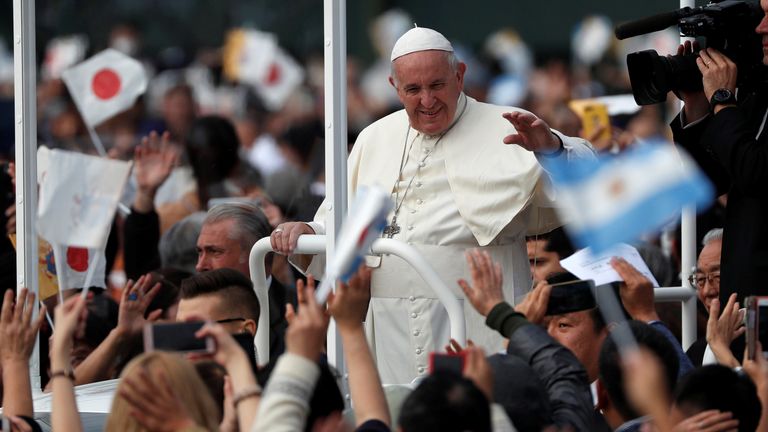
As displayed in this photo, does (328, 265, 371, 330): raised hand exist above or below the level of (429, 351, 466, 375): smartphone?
above

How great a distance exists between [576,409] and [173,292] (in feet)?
10.7

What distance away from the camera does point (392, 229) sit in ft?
18.2

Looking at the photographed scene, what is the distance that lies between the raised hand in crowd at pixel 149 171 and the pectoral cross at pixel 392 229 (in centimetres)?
242

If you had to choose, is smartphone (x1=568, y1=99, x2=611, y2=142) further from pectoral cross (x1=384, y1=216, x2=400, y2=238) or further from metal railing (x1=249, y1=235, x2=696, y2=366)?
pectoral cross (x1=384, y1=216, x2=400, y2=238)

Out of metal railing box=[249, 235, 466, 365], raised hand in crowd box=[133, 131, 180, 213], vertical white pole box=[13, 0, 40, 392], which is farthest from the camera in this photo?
raised hand in crowd box=[133, 131, 180, 213]

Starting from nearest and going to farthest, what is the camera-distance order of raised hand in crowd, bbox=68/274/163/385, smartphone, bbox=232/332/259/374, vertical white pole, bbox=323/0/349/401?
smartphone, bbox=232/332/259/374
vertical white pole, bbox=323/0/349/401
raised hand in crowd, bbox=68/274/163/385

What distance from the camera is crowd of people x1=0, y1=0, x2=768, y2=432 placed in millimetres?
3396

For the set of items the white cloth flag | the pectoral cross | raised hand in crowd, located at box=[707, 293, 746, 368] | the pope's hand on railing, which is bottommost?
raised hand in crowd, located at box=[707, 293, 746, 368]

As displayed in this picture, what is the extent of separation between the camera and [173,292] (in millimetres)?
6785

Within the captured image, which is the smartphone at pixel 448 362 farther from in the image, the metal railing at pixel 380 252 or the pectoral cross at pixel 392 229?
the pectoral cross at pixel 392 229

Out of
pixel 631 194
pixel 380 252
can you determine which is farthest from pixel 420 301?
pixel 631 194

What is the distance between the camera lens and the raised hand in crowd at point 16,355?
407cm

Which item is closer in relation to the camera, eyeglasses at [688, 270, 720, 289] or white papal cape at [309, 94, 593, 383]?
white papal cape at [309, 94, 593, 383]

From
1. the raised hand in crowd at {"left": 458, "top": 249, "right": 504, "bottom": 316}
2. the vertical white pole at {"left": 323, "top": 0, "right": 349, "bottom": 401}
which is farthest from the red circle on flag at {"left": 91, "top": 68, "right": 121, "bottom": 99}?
the raised hand in crowd at {"left": 458, "top": 249, "right": 504, "bottom": 316}
